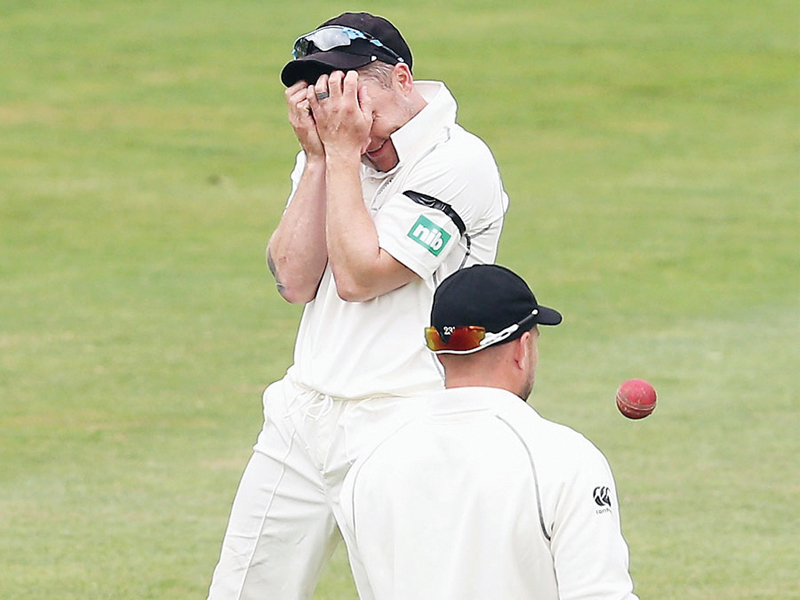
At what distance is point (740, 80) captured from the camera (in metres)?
23.1

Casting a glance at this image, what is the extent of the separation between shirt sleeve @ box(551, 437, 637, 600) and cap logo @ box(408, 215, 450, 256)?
1167 mm

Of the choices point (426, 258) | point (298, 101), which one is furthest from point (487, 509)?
point (298, 101)

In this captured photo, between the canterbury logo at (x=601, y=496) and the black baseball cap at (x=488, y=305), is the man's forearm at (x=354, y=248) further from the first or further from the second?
the canterbury logo at (x=601, y=496)

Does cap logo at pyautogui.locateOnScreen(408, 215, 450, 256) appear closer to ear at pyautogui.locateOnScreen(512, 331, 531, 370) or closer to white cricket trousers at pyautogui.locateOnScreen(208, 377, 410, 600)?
A: white cricket trousers at pyautogui.locateOnScreen(208, 377, 410, 600)

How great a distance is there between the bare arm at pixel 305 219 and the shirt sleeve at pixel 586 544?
1477 mm

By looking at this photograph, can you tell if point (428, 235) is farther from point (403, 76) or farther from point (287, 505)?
point (287, 505)

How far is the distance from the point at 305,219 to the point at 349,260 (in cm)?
31

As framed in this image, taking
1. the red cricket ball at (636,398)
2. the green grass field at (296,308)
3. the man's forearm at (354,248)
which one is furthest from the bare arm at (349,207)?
the green grass field at (296,308)

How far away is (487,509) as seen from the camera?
313 centimetres

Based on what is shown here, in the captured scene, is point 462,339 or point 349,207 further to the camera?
point 349,207

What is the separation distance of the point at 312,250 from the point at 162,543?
327 cm

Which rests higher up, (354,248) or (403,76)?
(403,76)

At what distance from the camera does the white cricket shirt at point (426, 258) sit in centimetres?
419

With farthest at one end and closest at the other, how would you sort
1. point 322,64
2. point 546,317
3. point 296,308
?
point 296,308 < point 322,64 < point 546,317
